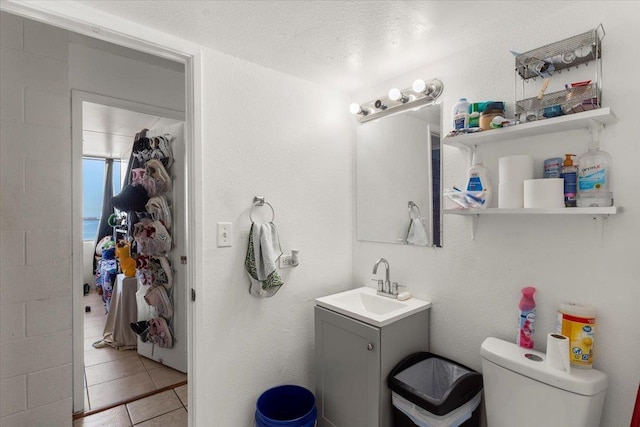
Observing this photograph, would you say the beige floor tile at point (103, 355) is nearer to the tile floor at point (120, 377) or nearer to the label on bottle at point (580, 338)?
the tile floor at point (120, 377)

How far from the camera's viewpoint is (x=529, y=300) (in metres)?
1.35

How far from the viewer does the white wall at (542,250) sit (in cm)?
115

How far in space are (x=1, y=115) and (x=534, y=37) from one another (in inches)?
103

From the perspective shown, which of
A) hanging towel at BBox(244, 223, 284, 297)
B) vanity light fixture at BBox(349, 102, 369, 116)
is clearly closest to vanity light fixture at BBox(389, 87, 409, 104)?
vanity light fixture at BBox(349, 102, 369, 116)

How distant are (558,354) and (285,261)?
131 cm

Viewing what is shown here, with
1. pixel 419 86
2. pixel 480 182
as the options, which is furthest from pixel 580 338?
pixel 419 86

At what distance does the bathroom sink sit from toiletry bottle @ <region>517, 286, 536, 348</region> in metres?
0.46

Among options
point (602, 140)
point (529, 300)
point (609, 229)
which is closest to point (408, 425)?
point (529, 300)

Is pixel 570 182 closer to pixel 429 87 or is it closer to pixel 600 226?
pixel 600 226

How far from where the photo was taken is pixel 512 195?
1.33 meters

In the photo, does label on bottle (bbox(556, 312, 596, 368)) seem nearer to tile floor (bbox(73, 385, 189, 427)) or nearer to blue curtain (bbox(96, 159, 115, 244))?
tile floor (bbox(73, 385, 189, 427))

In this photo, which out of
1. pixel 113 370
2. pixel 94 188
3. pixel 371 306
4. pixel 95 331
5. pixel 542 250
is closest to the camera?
pixel 542 250

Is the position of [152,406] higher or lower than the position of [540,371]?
lower

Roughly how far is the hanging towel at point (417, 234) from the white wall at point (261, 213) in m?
0.48
